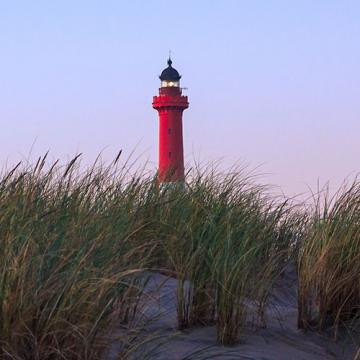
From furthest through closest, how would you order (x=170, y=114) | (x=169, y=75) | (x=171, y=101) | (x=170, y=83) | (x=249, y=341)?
(x=169, y=75)
(x=170, y=83)
(x=170, y=114)
(x=171, y=101)
(x=249, y=341)

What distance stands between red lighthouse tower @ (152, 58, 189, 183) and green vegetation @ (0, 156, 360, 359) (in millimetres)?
20303

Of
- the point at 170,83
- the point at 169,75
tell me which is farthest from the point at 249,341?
the point at 169,75

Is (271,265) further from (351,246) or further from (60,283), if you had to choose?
(60,283)

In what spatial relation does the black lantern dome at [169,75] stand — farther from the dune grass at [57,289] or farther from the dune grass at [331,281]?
the dune grass at [57,289]

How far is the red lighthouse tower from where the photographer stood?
25344 mm

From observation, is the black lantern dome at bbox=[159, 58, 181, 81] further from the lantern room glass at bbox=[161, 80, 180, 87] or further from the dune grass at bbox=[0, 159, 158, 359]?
the dune grass at bbox=[0, 159, 158, 359]

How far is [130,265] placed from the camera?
278cm

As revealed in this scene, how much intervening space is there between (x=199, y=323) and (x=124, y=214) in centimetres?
64

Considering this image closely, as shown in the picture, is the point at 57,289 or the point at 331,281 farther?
the point at 331,281

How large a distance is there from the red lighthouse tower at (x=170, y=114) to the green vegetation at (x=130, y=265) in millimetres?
20303

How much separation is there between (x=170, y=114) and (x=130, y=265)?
23.8 meters

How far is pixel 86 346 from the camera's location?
2.44m

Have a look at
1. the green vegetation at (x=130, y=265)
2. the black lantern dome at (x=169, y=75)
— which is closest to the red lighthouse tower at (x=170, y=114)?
the black lantern dome at (x=169, y=75)

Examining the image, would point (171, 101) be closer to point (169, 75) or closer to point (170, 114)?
point (170, 114)
